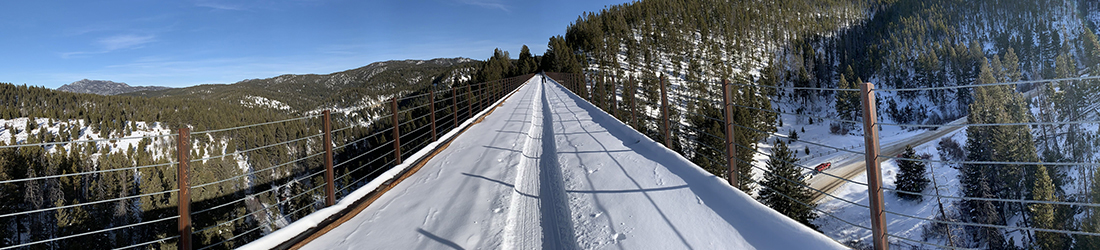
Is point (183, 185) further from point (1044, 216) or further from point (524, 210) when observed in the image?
point (1044, 216)

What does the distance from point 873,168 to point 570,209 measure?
2.30 metres

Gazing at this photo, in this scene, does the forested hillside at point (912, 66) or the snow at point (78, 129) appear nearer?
the forested hillside at point (912, 66)

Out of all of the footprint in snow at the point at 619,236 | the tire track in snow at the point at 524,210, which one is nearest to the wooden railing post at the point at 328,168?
the tire track in snow at the point at 524,210

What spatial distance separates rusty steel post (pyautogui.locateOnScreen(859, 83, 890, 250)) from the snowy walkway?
0.89 feet

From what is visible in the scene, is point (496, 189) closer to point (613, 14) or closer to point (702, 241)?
point (702, 241)

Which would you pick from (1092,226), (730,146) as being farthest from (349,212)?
(1092,226)

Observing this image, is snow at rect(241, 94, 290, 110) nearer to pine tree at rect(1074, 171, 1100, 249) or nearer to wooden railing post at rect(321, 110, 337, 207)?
wooden railing post at rect(321, 110, 337, 207)

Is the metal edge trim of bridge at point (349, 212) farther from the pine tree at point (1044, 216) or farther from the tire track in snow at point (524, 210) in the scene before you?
the pine tree at point (1044, 216)

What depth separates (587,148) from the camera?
6.46 meters

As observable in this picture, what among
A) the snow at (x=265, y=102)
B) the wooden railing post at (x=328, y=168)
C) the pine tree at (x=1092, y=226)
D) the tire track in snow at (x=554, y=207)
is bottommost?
the pine tree at (x=1092, y=226)

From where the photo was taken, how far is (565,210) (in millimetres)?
3973

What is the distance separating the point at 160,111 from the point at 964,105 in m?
206

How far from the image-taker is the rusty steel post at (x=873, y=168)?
9.09 feet

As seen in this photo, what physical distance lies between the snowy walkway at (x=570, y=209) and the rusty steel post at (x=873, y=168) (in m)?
0.27
